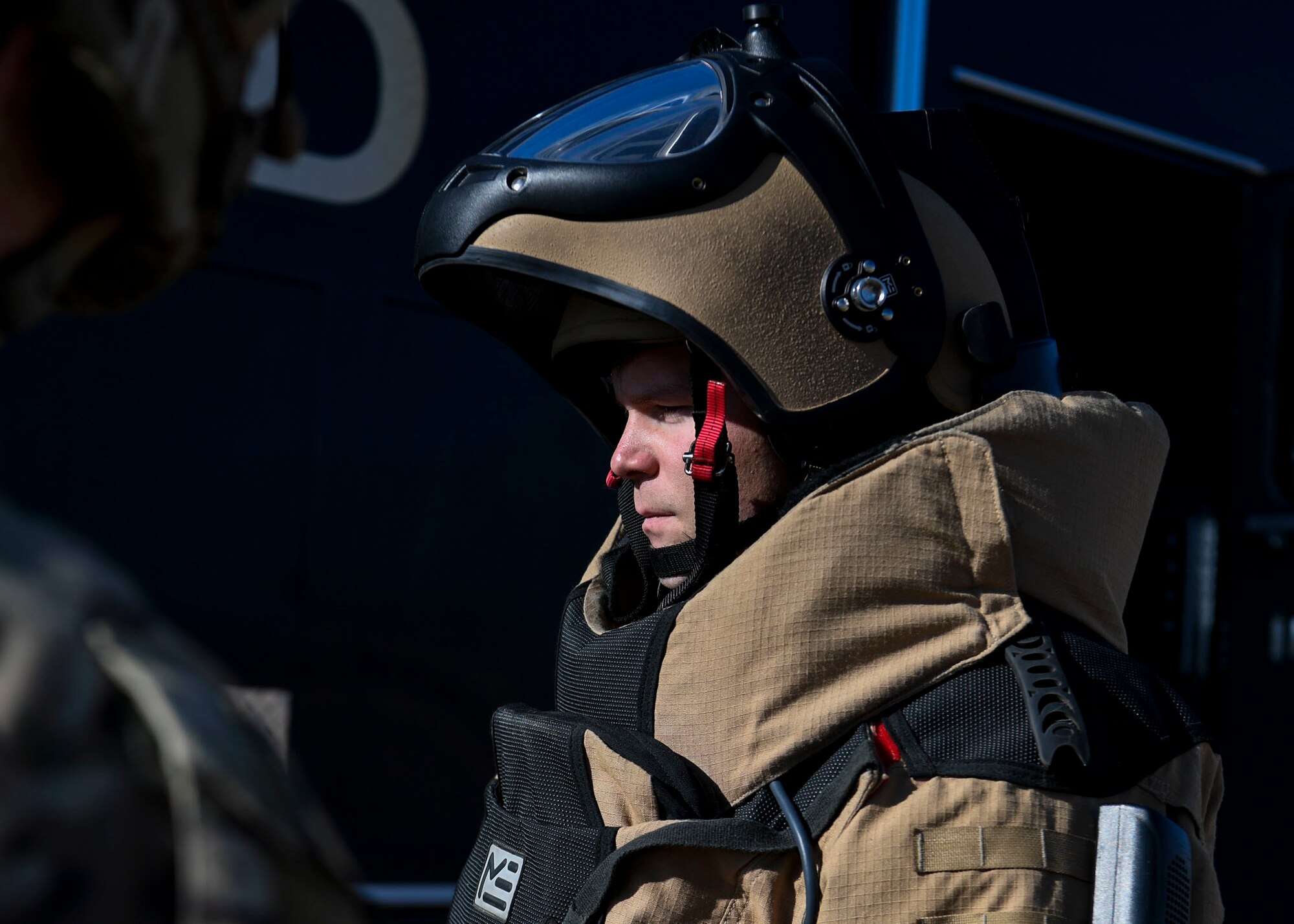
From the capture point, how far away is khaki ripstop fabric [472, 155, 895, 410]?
135 centimetres

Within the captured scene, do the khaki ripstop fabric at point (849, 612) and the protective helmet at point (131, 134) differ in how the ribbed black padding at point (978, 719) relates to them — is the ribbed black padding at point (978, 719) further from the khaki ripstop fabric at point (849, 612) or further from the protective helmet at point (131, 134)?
the protective helmet at point (131, 134)

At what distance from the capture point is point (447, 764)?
79.5 inches

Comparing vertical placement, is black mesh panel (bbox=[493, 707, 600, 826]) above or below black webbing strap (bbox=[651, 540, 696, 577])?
below

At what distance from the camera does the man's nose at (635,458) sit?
4.84 ft

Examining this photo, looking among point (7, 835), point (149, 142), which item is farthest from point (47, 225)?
point (7, 835)

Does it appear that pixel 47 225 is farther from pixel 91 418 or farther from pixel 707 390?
pixel 91 418

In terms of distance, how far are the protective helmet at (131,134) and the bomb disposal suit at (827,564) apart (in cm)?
77

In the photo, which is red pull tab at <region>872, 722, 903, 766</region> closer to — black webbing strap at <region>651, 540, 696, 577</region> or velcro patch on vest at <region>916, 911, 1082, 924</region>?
velcro patch on vest at <region>916, 911, 1082, 924</region>

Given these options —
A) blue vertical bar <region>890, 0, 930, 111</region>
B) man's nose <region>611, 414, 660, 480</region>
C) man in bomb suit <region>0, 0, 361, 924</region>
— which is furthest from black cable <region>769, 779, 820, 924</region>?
blue vertical bar <region>890, 0, 930, 111</region>

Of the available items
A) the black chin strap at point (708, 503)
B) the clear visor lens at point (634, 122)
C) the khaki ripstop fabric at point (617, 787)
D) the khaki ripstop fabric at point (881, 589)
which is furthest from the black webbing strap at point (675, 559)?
the clear visor lens at point (634, 122)

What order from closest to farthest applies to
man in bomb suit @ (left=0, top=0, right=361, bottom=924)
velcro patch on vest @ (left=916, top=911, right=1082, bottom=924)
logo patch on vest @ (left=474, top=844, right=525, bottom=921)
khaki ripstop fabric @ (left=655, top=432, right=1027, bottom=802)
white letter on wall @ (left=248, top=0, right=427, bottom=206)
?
1. man in bomb suit @ (left=0, top=0, right=361, bottom=924)
2. velcro patch on vest @ (left=916, top=911, right=1082, bottom=924)
3. khaki ripstop fabric @ (left=655, top=432, right=1027, bottom=802)
4. logo patch on vest @ (left=474, top=844, right=525, bottom=921)
5. white letter on wall @ (left=248, top=0, right=427, bottom=206)

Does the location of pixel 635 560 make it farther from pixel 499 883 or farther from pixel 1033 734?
pixel 1033 734

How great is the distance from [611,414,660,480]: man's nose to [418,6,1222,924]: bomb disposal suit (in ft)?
0.26

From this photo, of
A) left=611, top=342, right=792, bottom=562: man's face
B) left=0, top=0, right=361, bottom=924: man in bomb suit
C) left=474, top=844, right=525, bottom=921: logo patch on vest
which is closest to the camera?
left=0, top=0, right=361, bottom=924: man in bomb suit
